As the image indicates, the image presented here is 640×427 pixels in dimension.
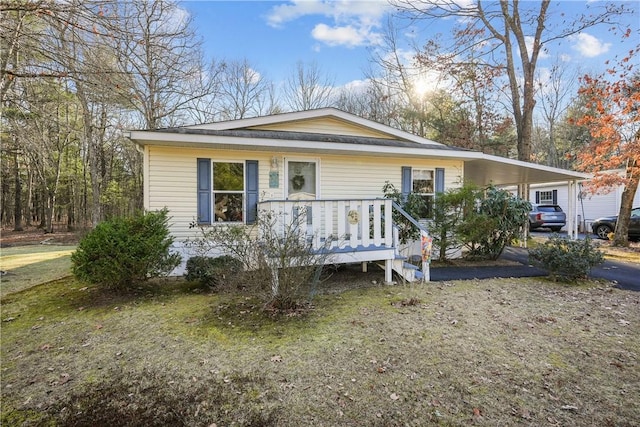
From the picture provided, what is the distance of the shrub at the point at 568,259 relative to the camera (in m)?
6.08

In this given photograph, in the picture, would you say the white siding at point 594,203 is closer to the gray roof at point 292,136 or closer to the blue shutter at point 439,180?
the blue shutter at point 439,180

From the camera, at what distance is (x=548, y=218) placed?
650 inches

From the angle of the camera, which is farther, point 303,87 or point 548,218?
point 303,87

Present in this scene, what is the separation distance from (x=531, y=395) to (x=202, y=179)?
642 centimetres

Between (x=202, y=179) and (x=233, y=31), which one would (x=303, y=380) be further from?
(x=233, y=31)

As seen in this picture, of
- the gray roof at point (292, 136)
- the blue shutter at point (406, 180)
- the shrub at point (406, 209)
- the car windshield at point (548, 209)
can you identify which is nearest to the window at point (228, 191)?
the gray roof at point (292, 136)

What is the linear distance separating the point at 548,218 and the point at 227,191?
659 inches

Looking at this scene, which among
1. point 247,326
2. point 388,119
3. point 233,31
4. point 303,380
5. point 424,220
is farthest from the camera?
point 388,119

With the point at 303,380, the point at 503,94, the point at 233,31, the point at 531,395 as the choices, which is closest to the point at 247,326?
the point at 303,380

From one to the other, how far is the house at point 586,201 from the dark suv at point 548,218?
123 centimetres

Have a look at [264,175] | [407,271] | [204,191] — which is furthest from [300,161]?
[407,271]

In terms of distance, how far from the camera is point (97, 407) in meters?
2.56

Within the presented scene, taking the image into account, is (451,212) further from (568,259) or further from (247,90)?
(247,90)

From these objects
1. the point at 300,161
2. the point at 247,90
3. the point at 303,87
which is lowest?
the point at 300,161
